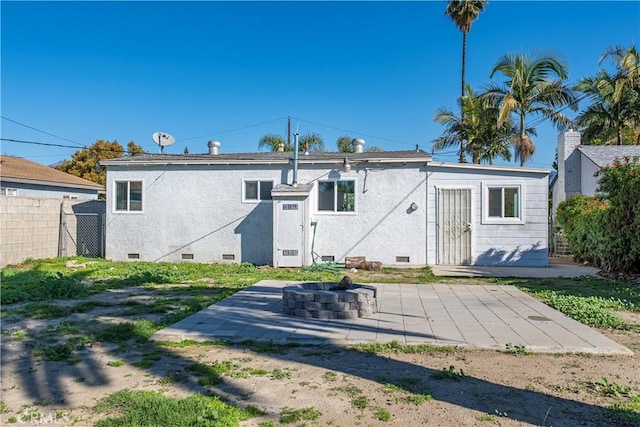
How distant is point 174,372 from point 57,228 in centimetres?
1242

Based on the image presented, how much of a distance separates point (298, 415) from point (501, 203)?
37.3 ft

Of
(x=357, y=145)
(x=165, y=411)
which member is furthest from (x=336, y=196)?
(x=165, y=411)

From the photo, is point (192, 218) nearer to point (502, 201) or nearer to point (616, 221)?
point (502, 201)

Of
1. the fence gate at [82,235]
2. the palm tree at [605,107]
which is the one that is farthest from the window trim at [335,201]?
the palm tree at [605,107]

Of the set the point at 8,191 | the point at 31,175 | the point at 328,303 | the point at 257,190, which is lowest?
the point at 328,303

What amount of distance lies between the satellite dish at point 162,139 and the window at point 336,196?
6836 mm

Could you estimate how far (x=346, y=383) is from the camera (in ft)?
12.9

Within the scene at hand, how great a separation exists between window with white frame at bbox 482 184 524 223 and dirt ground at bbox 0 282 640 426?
26.1 ft

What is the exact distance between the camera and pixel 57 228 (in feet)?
47.2

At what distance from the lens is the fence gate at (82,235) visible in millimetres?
14534

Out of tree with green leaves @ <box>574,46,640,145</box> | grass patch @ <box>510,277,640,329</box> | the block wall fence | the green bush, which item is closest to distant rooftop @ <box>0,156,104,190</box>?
the block wall fence

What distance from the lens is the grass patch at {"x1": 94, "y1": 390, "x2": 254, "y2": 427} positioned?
10.2ft

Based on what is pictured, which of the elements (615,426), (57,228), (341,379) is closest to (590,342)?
(615,426)

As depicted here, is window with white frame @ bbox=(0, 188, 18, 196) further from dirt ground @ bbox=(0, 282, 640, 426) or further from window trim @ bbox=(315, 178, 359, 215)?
dirt ground @ bbox=(0, 282, 640, 426)
